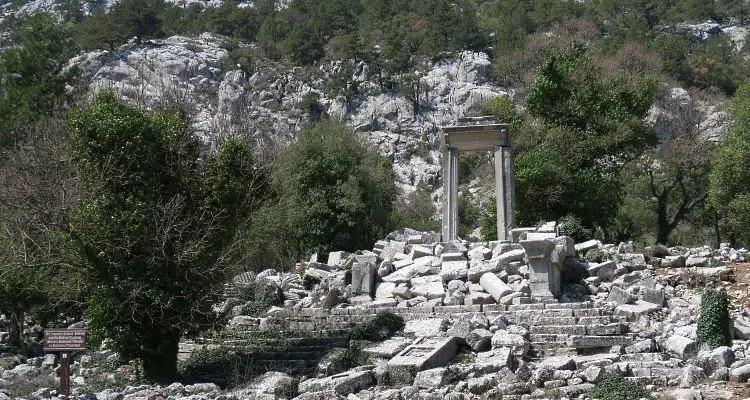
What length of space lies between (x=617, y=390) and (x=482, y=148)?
1481cm

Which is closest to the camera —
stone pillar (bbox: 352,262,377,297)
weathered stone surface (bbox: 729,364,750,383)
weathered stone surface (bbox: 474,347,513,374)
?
weathered stone surface (bbox: 729,364,750,383)

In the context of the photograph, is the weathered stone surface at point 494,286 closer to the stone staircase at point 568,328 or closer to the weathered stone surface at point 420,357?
the stone staircase at point 568,328

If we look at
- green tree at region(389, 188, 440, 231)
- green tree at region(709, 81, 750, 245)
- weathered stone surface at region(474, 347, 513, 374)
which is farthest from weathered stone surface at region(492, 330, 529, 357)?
green tree at region(389, 188, 440, 231)

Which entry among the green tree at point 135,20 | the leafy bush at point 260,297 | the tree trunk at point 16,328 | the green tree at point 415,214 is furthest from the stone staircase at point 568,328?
the green tree at point 135,20

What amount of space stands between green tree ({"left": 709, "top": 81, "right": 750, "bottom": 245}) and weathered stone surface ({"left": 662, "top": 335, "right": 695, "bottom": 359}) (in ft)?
47.3

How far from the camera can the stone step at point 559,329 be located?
18.4 m

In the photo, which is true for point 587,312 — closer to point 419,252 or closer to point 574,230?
point 419,252

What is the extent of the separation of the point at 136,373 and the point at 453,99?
63.4 meters

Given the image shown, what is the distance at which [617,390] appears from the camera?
13758 mm

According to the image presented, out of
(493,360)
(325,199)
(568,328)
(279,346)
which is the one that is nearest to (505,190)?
(325,199)

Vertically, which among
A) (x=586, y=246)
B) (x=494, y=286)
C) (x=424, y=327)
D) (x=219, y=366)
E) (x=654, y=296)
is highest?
(x=586, y=246)

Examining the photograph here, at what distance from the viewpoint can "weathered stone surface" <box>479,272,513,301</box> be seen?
21.1 metres

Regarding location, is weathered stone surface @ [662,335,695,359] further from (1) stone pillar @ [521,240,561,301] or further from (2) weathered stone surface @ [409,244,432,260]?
(2) weathered stone surface @ [409,244,432,260]

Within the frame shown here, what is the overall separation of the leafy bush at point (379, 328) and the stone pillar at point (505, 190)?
316 inches
